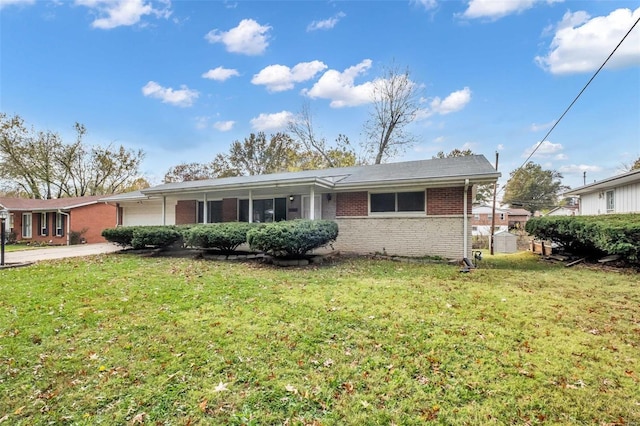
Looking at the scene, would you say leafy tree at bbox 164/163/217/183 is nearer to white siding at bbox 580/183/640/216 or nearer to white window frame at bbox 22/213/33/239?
white window frame at bbox 22/213/33/239

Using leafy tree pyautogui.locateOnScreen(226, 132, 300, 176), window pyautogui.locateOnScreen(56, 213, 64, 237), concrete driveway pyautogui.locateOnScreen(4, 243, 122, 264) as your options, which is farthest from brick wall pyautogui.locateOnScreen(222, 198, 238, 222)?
leafy tree pyautogui.locateOnScreen(226, 132, 300, 176)

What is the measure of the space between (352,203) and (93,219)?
20.6 meters

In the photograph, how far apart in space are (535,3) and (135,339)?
17.4 m

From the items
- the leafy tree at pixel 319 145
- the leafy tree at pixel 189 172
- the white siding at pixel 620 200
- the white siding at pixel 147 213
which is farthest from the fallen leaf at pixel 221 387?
the leafy tree at pixel 189 172

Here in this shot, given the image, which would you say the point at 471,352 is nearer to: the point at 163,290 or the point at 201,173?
the point at 163,290

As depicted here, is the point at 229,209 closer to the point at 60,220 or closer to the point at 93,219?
the point at 93,219

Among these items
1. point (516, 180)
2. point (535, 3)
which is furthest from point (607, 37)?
point (516, 180)

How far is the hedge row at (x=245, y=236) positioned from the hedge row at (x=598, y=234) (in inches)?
317

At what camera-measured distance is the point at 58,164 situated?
30203mm

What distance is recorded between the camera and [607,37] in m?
9.73

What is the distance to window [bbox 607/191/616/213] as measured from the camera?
49.8ft

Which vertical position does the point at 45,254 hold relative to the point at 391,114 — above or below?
below

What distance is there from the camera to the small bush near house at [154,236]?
1179 centimetres

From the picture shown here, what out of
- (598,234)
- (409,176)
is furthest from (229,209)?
(598,234)
